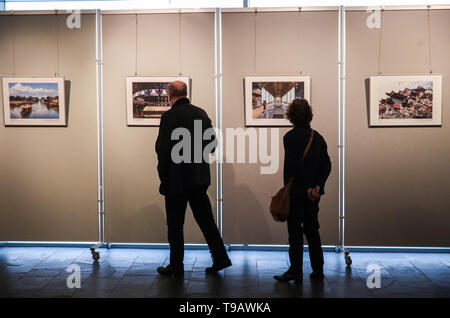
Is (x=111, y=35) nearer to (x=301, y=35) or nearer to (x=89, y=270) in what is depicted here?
(x=301, y=35)

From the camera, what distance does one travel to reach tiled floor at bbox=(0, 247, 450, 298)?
3.47 m

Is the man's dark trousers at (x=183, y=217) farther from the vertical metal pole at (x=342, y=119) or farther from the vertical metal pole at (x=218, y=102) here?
the vertical metal pole at (x=342, y=119)

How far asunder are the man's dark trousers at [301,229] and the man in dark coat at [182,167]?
62 centimetres

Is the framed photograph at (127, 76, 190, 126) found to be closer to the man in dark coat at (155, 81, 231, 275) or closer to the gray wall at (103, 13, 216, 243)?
the gray wall at (103, 13, 216, 243)

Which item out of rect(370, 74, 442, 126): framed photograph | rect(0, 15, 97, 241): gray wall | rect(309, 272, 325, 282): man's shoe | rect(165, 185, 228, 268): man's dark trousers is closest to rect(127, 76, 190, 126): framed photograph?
rect(0, 15, 97, 241): gray wall

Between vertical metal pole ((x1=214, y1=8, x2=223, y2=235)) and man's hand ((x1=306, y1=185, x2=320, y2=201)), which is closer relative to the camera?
man's hand ((x1=306, y1=185, x2=320, y2=201))

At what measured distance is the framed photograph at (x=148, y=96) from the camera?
4.71 metres

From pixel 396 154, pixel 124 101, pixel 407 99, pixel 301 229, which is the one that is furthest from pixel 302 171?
pixel 124 101

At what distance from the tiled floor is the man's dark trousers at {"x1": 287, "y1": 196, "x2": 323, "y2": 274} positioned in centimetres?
20

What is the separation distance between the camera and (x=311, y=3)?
4.98 meters

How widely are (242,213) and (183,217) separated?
108cm

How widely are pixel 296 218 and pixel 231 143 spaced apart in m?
1.44

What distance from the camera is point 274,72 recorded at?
15.4 feet
